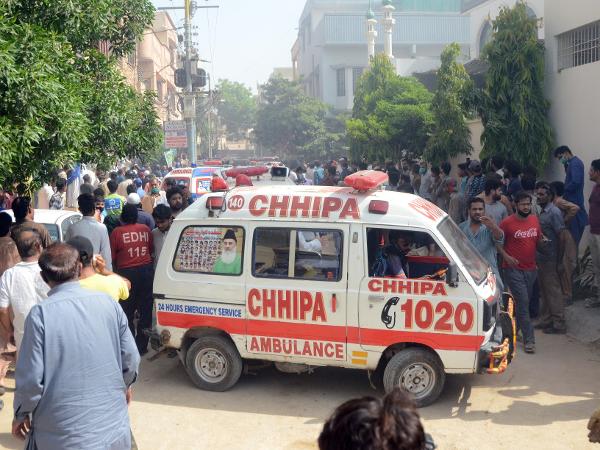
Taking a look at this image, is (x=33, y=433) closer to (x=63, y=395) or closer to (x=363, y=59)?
(x=63, y=395)

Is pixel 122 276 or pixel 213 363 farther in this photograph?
pixel 122 276

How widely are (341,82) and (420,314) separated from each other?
58.8 metres

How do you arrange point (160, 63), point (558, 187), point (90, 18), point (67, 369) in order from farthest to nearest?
point (160, 63) < point (558, 187) < point (90, 18) < point (67, 369)

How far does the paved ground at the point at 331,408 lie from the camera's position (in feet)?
18.7

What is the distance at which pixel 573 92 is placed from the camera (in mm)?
12195

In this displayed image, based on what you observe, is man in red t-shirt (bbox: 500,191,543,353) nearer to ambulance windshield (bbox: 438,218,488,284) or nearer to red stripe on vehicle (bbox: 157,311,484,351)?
ambulance windshield (bbox: 438,218,488,284)

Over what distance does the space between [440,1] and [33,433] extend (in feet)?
264

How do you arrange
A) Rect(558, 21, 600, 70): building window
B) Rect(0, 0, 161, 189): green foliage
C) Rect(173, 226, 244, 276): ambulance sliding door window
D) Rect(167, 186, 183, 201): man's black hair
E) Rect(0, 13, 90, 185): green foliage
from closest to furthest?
Rect(0, 13, 90, 185): green foliage
Rect(0, 0, 161, 189): green foliage
Rect(173, 226, 244, 276): ambulance sliding door window
Rect(167, 186, 183, 201): man's black hair
Rect(558, 21, 600, 70): building window

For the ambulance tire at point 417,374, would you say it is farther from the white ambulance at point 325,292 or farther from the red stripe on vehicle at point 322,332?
the red stripe on vehicle at point 322,332

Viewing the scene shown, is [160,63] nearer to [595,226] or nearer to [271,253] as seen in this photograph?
[595,226]

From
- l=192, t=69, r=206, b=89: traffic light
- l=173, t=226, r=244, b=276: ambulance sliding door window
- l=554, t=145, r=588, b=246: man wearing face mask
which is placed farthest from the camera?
l=192, t=69, r=206, b=89: traffic light

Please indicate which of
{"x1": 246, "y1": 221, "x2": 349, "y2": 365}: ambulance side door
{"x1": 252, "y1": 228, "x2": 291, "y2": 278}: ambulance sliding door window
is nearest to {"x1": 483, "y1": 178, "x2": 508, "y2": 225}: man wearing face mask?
{"x1": 246, "y1": 221, "x2": 349, "y2": 365}: ambulance side door

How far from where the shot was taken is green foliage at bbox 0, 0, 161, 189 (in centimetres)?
586

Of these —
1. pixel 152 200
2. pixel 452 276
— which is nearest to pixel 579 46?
pixel 452 276
